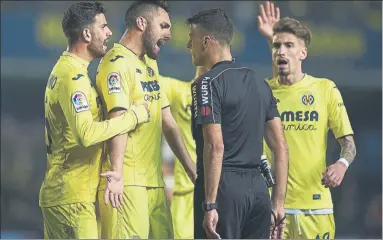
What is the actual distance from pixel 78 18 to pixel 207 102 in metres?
1.35

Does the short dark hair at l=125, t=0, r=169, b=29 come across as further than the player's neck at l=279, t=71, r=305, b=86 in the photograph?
No

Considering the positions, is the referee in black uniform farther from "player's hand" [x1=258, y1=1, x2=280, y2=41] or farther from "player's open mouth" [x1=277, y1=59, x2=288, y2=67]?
"player's hand" [x1=258, y1=1, x2=280, y2=41]

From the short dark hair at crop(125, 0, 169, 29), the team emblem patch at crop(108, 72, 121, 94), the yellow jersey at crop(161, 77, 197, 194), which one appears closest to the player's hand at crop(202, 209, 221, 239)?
the team emblem patch at crop(108, 72, 121, 94)

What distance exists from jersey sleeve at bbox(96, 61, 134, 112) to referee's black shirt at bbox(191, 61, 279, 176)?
2.07ft

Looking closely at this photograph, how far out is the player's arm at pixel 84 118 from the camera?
8922mm

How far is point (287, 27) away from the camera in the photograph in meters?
10.9

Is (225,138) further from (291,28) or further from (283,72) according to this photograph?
(291,28)

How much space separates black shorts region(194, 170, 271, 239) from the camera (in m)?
8.82

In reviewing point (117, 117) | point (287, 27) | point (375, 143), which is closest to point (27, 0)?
point (375, 143)

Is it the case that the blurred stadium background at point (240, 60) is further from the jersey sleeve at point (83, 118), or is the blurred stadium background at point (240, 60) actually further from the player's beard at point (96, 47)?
the jersey sleeve at point (83, 118)

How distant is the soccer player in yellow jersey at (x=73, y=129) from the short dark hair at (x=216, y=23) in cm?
79

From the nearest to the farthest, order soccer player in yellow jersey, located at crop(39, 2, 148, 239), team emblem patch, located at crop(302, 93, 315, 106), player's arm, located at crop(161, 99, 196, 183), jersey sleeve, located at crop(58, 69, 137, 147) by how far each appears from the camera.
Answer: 1. jersey sleeve, located at crop(58, 69, 137, 147)
2. soccer player in yellow jersey, located at crop(39, 2, 148, 239)
3. player's arm, located at crop(161, 99, 196, 183)
4. team emblem patch, located at crop(302, 93, 315, 106)

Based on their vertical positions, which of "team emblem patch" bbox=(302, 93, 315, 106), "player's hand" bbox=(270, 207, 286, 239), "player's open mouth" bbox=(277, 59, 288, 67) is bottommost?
"player's hand" bbox=(270, 207, 286, 239)

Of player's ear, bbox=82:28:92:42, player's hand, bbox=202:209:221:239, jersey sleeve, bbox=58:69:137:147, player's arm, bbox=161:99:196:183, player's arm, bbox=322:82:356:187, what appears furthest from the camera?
player's arm, bbox=322:82:356:187
